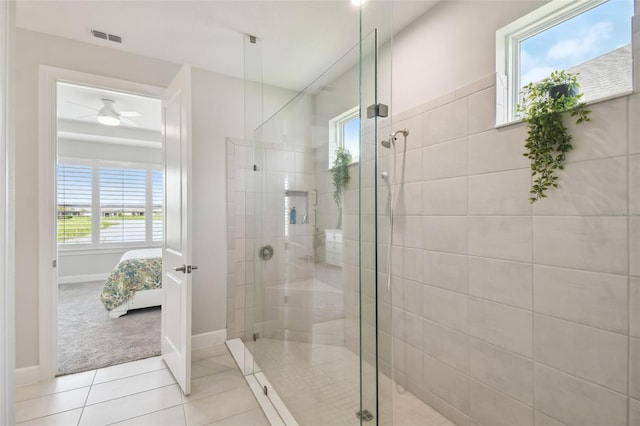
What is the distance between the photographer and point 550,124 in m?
1.27

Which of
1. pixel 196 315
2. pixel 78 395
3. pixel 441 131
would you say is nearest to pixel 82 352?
pixel 78 395

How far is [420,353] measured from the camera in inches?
76.2

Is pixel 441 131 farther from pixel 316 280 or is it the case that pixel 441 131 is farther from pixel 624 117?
Answer: pixel 316 280

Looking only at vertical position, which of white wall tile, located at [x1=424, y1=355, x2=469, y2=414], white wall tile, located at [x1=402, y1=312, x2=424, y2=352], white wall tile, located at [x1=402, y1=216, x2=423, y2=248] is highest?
white wall tile, located at [x1=402, y1=216, x2=423, y2=248]

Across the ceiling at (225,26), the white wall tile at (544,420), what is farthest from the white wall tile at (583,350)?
the ceiling at (225,26)

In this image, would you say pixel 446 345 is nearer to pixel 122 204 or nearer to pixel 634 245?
pixel 634 245

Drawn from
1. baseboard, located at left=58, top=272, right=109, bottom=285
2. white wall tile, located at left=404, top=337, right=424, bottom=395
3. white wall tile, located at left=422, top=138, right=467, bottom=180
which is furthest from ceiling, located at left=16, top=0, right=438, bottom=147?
baseboard, located at left=58, top=272, right=109, bottom=285

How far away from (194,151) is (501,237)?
2.53m

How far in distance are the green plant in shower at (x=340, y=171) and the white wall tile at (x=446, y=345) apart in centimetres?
107

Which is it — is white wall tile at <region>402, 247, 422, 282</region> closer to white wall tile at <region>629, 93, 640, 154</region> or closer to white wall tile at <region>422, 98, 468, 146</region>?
white wall tile at <region>422, 98, 468, 146</region>

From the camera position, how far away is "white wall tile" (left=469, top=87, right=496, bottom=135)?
5.04 feet

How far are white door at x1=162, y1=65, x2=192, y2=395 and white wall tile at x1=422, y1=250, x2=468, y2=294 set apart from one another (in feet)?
5.34

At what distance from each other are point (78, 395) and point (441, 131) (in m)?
3.00

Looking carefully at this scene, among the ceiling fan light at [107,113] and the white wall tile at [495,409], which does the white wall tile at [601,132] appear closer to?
the white wall tile at [495,409]
